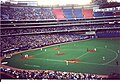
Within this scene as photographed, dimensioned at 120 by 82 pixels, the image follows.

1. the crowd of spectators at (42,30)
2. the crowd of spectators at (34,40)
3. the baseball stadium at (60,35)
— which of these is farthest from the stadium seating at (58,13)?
the crowd of spectators at (34,40)

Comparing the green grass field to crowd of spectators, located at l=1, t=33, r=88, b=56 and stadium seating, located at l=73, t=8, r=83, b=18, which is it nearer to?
crowd of spectators, located at l=1, t=33, r=88, b=56

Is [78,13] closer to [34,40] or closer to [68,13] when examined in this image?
[68,13]

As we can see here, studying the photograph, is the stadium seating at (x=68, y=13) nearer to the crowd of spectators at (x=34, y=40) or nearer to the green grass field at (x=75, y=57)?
the crowd of spectators at (x=34, y=40)

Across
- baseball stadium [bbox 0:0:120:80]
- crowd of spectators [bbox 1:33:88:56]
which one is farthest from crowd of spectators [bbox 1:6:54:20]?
crowd of spectators [bbox 1:33:88:56]

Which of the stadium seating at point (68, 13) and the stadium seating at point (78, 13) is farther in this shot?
the stadium seating at point (68, 13)

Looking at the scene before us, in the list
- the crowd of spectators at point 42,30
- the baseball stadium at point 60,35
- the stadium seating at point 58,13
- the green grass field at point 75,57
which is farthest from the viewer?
the crowd of spectators at point 42,30

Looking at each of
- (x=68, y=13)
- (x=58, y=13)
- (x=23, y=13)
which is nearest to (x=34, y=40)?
(x=23, y=13)
